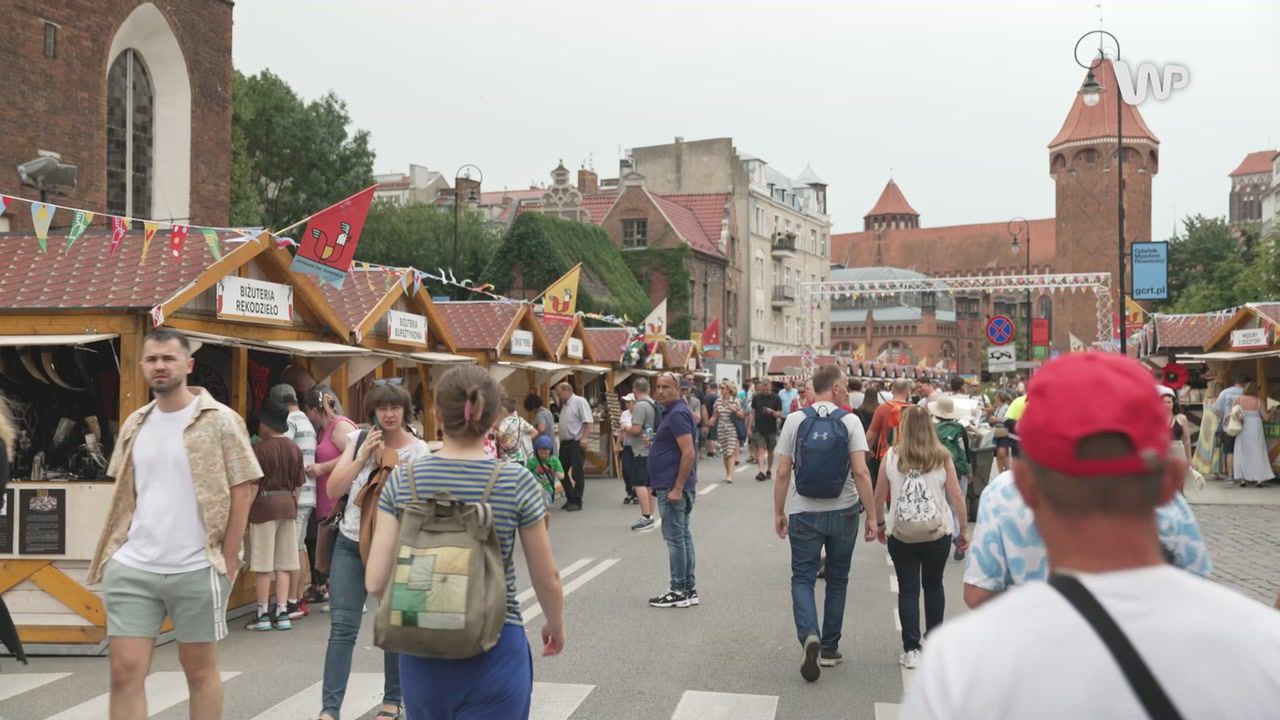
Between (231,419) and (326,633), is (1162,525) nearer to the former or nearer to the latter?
(231,419)

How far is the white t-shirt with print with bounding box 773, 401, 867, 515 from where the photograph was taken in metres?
7.92

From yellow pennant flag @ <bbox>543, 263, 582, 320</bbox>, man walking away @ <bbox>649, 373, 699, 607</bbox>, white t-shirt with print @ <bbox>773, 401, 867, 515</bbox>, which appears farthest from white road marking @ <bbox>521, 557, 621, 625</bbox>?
yellow pennant flag @ <bbox>543, 263, 582, 320</bbox>

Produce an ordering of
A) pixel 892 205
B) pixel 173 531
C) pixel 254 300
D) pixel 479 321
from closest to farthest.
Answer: pixel 173 531, pixel 254 300, pixel 479 321, pixel 892 205

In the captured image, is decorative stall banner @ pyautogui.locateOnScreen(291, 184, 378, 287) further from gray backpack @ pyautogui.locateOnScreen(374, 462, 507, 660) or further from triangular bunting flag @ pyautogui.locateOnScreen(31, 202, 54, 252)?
gray backpack @ pyautogui.locateOnScreen(374, 462, 507, 660)

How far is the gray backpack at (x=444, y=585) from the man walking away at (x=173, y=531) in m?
1.61

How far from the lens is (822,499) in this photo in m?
7.92

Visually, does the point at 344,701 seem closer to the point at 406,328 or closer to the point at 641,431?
the point at 406,328

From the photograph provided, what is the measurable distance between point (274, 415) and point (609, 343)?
2042 cm

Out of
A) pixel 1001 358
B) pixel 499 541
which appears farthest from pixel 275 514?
pixel 1001 358

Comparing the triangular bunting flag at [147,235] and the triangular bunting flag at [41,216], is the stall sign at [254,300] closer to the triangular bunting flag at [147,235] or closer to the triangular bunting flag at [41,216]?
the triangular bunting flag at [147,235]

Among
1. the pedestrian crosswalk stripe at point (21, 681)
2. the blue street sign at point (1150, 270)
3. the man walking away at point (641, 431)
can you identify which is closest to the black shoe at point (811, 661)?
the pedestrian crosswalk stripe at point (21, 681)

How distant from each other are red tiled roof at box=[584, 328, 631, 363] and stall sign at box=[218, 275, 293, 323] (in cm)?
1640

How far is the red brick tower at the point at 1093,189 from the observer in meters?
95.2

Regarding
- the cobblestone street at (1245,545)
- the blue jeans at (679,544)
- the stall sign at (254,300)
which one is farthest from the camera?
the cobblestone street at (1245,545)
